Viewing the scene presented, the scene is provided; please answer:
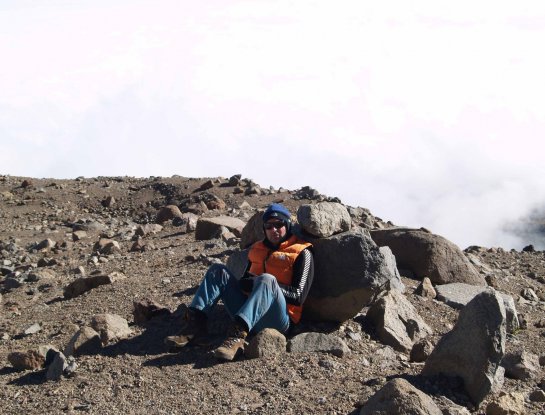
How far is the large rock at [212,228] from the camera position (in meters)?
12.1

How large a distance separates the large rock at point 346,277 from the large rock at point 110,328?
1825mm

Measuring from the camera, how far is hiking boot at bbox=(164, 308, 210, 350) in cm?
663

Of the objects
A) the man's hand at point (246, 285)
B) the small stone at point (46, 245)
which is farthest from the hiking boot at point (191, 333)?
the small stone at point (46, 245)

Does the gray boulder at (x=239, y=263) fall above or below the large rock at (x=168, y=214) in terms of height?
below

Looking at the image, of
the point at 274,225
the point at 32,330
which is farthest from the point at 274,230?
the point at 32,330

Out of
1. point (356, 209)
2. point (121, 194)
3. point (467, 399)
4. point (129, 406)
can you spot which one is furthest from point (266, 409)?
point (121, 194)

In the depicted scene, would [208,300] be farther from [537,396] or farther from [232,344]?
[537,396]

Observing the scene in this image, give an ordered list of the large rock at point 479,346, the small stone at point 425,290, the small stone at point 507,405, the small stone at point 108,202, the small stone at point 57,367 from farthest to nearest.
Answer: the small stone at point 108,202 < the small stone at point 425,290 < the small stone at point 57,367 < the large rock at point 479,346 < the small stone at point 507,405

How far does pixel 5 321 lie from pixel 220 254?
309cm

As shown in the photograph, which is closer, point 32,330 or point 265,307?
point 265,307

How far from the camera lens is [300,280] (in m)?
6.92

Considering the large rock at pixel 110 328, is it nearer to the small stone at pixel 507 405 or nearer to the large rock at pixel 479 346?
the large rock at pixel 479 346

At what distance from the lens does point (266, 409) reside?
549 centimetres

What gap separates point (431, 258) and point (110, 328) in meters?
4.60
